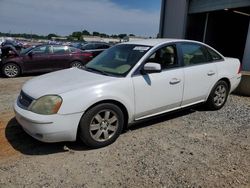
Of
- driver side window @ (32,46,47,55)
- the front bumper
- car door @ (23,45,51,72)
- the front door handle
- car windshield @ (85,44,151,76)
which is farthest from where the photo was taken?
driver side window @ (32,46,47,55)

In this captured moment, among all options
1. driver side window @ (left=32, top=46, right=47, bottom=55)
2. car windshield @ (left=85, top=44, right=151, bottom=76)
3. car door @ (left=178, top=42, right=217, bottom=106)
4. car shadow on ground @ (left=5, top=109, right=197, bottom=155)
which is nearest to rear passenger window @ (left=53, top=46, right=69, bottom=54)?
driver side window @ (left=32, top=46, right=47, bottom=55)

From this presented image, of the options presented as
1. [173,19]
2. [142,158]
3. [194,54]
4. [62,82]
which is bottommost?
[142,158]

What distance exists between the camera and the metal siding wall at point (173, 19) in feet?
45.1

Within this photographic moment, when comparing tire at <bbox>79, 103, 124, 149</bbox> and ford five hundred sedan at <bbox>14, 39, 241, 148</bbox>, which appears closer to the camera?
ford five hundred sedan at <bbox>14, 39, 241, 148</bbox>

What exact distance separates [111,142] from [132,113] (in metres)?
0.55

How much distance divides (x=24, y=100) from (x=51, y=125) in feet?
2.27

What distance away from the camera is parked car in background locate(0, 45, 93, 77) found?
31.9 ft

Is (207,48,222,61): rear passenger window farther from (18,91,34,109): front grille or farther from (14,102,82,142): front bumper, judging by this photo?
(18,91,34,109): front grille

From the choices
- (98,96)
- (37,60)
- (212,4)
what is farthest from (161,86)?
(212,4)

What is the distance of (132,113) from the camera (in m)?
3.84

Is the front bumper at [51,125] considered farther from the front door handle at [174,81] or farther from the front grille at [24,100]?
the front door handle at [174,81]

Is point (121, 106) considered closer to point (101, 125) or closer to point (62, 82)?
point (101, 125)

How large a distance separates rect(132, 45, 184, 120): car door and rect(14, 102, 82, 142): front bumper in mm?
1067

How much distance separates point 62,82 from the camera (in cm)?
365
